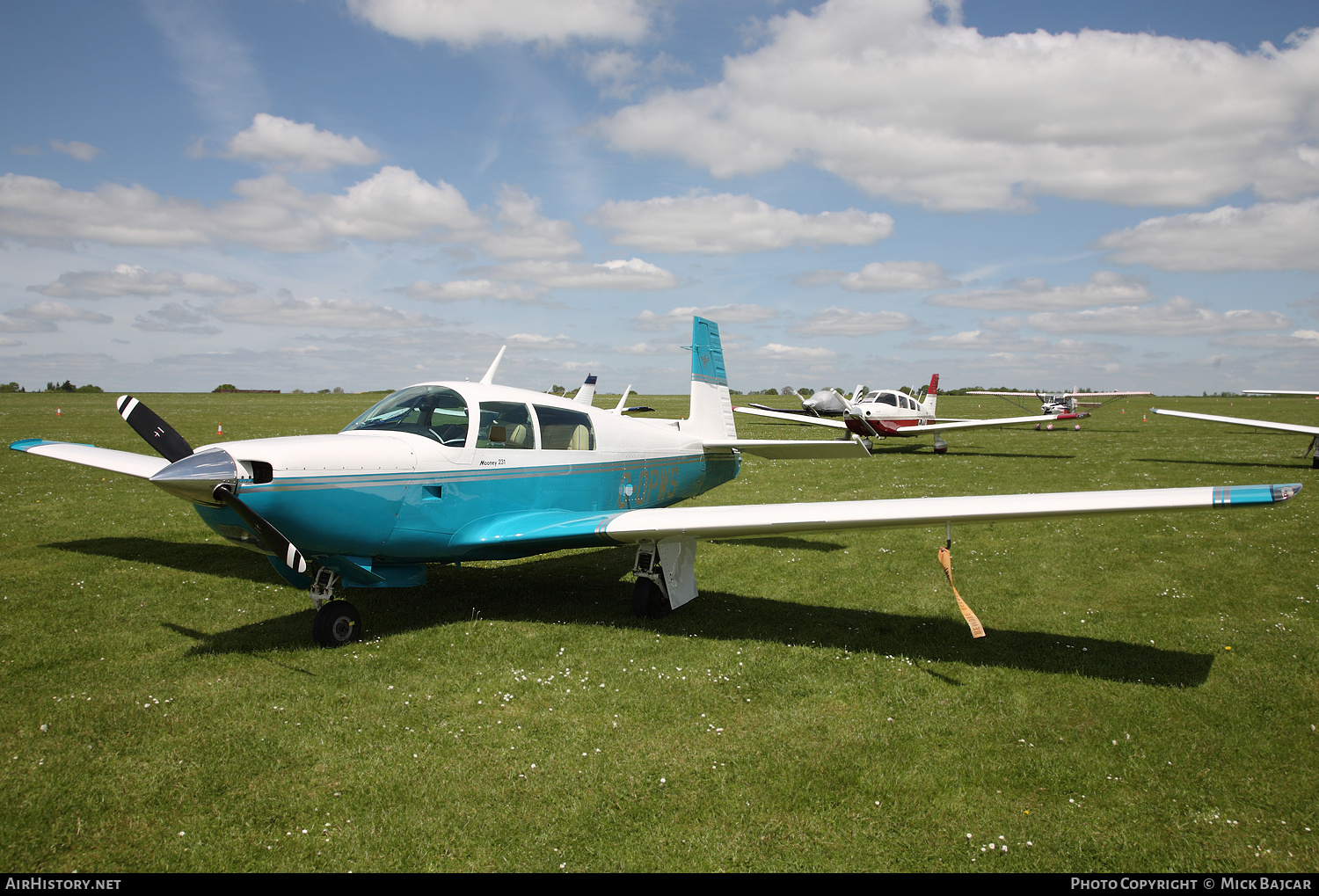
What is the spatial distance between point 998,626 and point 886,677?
2.03 m

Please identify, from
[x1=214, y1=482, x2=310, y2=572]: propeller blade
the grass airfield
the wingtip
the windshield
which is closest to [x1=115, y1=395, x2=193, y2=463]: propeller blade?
[x1=214, y1=482, x2=310, y2=572]: propeller blade

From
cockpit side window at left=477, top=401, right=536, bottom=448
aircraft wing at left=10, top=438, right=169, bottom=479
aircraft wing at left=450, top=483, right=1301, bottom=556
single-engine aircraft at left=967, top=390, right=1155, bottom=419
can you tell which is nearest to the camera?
aircraft wing at left=450, top=483, right=1301, bottom=556

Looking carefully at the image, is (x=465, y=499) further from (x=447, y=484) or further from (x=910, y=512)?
(x=910, y=512)

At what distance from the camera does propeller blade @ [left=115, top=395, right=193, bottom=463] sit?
6.09 meters

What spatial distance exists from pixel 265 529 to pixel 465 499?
179 centimetres

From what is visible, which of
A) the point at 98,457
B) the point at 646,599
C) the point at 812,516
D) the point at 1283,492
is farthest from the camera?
the point at 98,457

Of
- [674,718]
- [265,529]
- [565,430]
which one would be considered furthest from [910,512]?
[265,529]

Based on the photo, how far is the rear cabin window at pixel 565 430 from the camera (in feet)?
24.7

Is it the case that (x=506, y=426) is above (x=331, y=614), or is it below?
above

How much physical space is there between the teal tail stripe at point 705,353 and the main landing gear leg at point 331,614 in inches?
225

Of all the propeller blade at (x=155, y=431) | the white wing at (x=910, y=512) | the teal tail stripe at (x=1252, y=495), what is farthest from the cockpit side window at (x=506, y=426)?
the teal tail stripe at (x=1252, y=495)

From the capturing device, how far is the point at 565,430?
A: 7.76 metres

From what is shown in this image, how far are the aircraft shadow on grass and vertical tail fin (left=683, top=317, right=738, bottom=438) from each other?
7.91ft

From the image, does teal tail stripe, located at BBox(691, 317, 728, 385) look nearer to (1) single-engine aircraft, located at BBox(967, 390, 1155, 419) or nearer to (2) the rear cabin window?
(2) the rear cabin window
